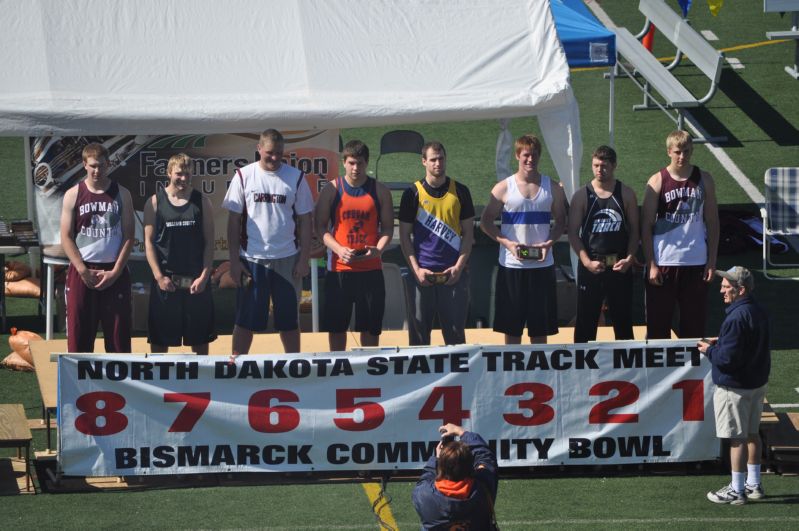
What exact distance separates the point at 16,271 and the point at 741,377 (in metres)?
7.98

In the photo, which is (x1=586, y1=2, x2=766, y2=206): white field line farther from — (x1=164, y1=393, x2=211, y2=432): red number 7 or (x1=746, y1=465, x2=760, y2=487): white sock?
(x1=164, y1=393, x2=211, y2=432): red number 7

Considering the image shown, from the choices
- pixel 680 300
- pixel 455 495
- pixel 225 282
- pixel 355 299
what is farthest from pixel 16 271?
pixel 455 495

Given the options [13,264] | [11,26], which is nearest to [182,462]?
[11,26]

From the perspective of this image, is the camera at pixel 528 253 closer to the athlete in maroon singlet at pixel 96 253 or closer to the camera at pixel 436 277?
the camera at pixel 436 277

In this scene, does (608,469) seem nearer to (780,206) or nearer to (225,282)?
(225,282)

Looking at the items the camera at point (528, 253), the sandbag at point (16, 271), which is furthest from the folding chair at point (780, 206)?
the sandbag at point (16, 271)

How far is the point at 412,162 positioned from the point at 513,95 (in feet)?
25.1

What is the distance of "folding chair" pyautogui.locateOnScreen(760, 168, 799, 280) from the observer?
47.6 feet

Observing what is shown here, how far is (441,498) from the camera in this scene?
6.87 metres

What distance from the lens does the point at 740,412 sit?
9.06 m

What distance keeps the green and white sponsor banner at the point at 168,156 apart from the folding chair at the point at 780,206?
15.4 ft

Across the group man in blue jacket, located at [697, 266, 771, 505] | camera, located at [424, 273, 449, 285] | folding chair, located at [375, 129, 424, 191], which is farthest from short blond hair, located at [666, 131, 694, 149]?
folding chair, located at [375, 129, 424, 191]

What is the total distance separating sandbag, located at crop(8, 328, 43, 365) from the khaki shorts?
5642 millimetres

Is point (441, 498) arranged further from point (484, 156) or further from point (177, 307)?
point (484, 156)
